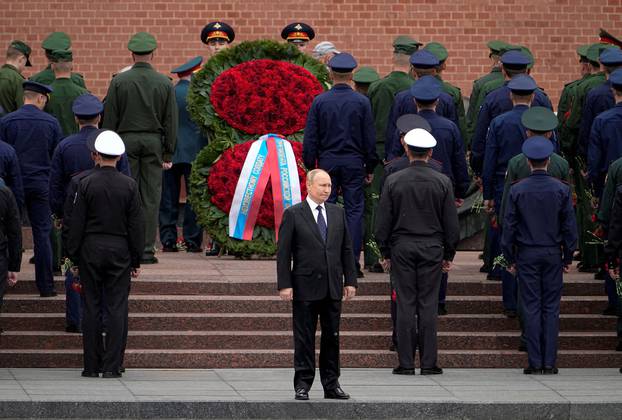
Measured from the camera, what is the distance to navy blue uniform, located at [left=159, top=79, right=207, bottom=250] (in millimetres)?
17969

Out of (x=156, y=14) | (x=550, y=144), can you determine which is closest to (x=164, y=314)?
(x=550, y=144)

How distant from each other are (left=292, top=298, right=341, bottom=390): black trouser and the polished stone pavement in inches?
7.5

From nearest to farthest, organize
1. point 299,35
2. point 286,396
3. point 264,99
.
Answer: point 286,396 → point 264,99 → point 299,35

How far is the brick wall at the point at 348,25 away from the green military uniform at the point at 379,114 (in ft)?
19.3

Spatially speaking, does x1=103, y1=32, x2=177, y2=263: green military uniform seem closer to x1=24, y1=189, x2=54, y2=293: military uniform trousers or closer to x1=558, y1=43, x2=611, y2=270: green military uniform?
x1=24, y1=189, x2=54, y2=293: military uniform trousers

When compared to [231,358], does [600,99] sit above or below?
above

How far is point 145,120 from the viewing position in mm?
16344

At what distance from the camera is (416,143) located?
13.7 m

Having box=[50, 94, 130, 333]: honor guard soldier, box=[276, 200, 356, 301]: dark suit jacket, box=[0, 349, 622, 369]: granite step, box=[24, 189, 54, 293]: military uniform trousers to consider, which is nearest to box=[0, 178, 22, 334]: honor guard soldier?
box=[50, 94, 130, 333]: honor guard soldier

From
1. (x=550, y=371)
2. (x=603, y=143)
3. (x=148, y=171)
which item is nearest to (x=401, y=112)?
(x=603, y=143)

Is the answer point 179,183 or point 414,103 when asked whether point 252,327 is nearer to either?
point 414,103

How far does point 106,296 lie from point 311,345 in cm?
199

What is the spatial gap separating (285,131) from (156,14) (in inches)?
220

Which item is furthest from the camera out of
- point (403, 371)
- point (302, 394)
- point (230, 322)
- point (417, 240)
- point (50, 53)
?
point (50, 53)
